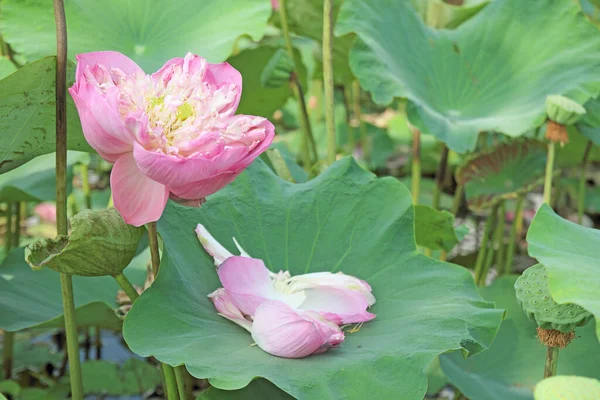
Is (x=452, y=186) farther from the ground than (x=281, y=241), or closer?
closer

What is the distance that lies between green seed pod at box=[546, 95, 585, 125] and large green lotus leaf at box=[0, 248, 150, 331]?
0.70 m

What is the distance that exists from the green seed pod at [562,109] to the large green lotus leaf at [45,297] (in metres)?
0.70

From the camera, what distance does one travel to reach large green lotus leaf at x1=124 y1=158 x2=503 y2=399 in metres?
0.75

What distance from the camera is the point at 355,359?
30.5 inches

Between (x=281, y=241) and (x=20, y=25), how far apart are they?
0.60 m

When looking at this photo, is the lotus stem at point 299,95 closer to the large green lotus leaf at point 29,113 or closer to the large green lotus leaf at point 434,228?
the large green lotus leaf at point 434,228

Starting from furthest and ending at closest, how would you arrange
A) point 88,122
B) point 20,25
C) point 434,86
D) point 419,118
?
1. point 434,86
2. point 419,118
3. point 20,25
4. point 88,122

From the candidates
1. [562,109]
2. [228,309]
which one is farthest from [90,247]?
[562,109]

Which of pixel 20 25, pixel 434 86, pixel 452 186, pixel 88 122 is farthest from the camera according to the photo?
pixel 452 186

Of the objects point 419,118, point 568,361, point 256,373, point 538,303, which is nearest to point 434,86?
point 419,118

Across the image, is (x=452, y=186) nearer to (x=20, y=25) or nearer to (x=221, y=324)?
(x=20, y=25)

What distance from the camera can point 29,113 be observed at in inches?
32.7

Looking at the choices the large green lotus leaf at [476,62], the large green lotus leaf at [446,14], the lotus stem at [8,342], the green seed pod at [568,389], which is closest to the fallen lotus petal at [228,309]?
the green seed pod at [568,389]

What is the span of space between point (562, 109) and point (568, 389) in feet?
2.46
